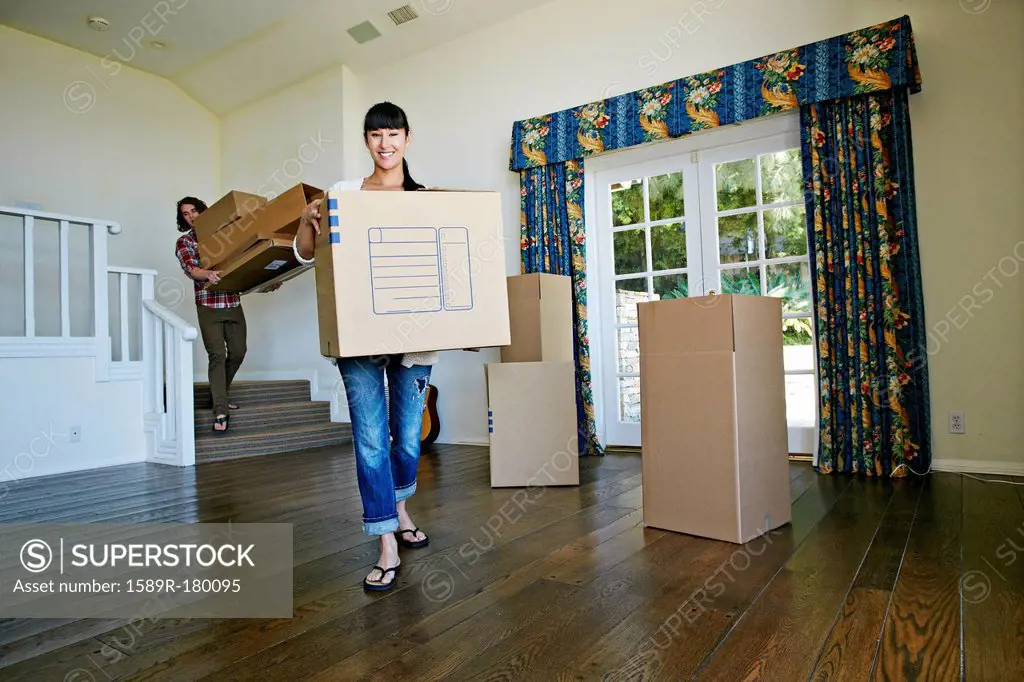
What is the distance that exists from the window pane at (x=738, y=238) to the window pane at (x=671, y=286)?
24 centimetres

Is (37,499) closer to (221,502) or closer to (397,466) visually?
(221,502)

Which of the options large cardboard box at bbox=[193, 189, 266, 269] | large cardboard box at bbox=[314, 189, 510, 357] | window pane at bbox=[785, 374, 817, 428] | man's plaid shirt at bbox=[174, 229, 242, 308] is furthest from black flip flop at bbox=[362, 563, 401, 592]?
man's plaid shirt at bbox=[174, 229, 242, 308]

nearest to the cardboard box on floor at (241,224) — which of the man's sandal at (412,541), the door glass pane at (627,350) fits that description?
the man's sandal at (412,541)

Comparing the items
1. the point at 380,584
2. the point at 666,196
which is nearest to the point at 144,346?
the point at 380,584

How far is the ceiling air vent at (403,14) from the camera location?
4142mm

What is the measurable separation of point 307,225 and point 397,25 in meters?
3.37

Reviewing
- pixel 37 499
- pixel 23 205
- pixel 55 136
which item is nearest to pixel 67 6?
pixel 55 136

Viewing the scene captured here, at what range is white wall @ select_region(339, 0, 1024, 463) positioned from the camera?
8.96ft

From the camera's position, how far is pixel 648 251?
12.3ft

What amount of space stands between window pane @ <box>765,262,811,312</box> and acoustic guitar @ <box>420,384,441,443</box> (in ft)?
7.14

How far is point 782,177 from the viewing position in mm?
3297

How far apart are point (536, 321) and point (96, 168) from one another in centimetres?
413

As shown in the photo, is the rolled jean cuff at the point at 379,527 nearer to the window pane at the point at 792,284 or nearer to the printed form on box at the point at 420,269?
the printed form on box at the point at 420,269

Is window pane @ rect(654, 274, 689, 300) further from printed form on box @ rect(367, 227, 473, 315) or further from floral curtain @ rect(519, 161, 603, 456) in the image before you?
printed form on box @ rect(367, 227, 473, 315)
